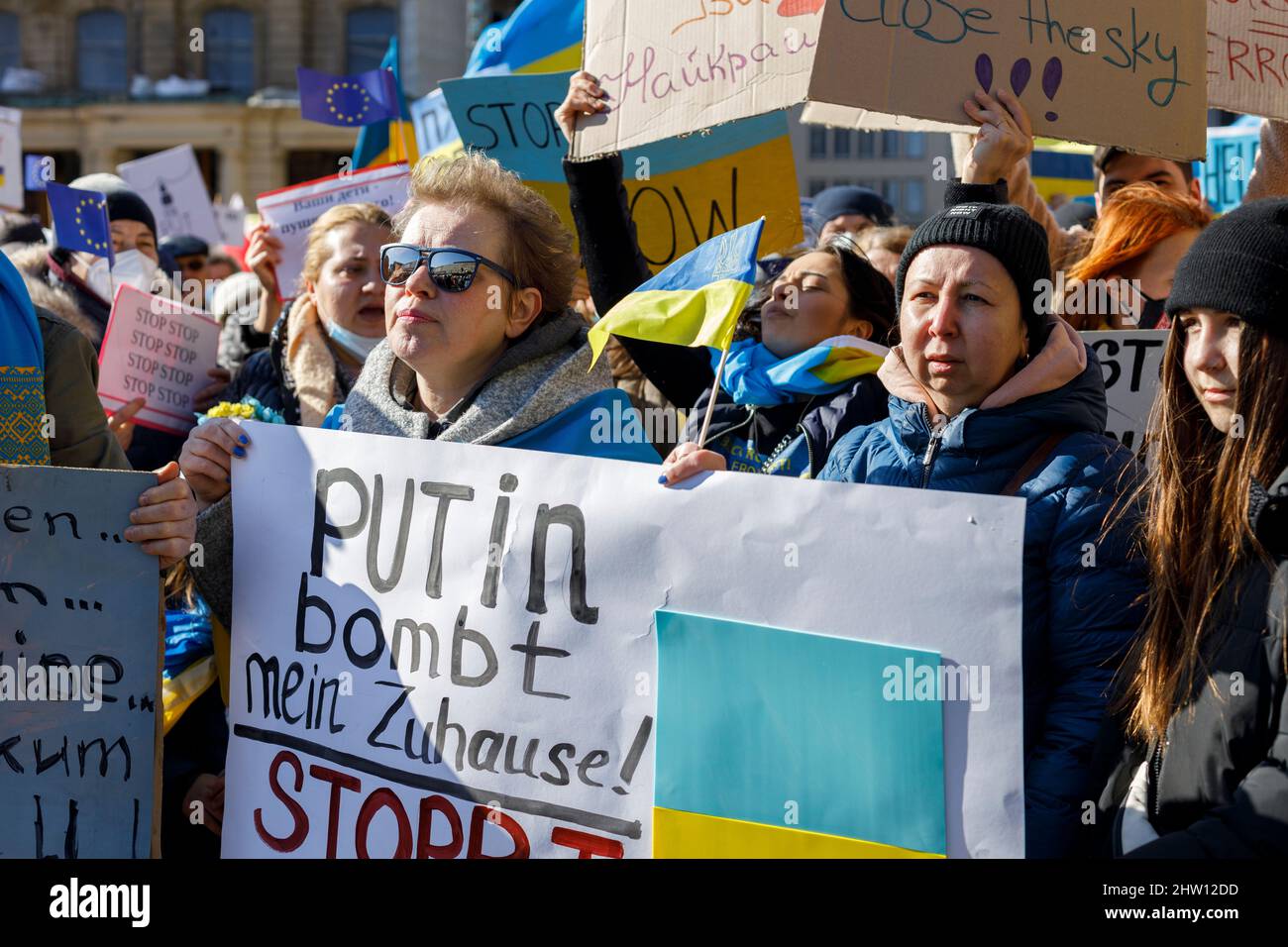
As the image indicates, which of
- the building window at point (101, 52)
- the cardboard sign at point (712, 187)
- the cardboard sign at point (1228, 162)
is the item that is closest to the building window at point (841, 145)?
the building window at point (101, 52)

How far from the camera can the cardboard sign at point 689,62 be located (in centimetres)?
315

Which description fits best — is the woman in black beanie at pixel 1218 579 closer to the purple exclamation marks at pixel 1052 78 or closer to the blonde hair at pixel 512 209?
the purple exclamation marks at pixel 1052 78

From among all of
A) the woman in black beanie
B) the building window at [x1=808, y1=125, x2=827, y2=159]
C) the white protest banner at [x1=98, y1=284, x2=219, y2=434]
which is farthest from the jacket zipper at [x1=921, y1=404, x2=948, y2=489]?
the building window at [x1=808, y1=125, x2=827, y2=159]

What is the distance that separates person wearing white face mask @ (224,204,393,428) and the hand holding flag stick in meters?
1.50

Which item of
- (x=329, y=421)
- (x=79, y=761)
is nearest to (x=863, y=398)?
(x=329, y=421)

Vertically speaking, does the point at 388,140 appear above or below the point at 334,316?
above

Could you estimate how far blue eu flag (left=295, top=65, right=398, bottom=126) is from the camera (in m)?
6.65

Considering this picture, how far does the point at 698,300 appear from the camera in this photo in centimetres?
253

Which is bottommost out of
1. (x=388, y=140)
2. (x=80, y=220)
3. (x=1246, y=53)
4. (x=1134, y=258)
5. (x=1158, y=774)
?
(x=1158, y=774)

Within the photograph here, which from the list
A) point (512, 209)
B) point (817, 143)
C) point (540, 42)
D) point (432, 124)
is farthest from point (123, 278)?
point (817, 143)

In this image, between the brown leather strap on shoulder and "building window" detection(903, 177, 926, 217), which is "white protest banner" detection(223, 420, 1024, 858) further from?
"building window" detection(903, 177, 926, 217)

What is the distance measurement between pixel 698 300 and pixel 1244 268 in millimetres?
898

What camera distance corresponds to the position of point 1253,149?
18.6 ft

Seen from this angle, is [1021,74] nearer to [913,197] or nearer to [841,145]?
[913,197]
